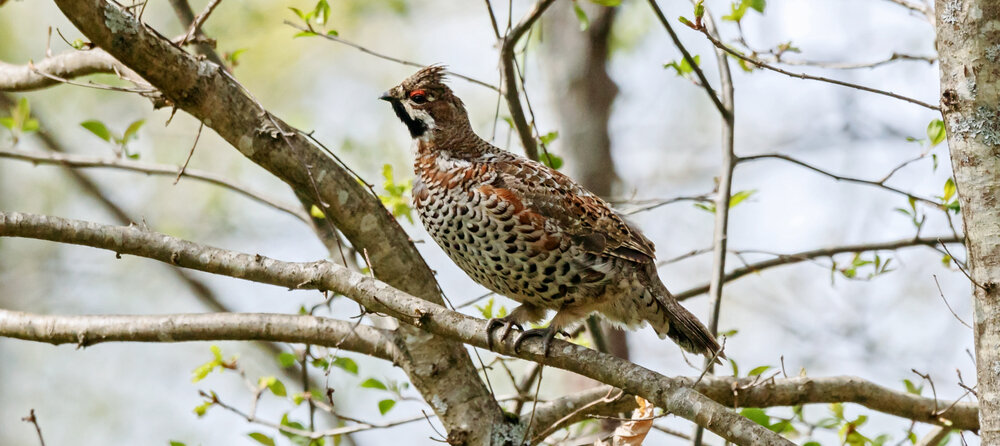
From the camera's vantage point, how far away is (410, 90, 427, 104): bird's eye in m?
5.26

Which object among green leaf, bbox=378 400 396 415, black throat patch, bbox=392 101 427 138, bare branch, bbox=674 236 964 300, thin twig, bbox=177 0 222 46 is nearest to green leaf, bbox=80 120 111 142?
thin twig, bbox=177 0 222 46

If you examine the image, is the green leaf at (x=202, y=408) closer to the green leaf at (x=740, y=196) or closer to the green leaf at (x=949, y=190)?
the green leaf at (x=740, y=196)

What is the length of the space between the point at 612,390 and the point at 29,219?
2.88 m

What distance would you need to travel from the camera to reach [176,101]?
13.3ft

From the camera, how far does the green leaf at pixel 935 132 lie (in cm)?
506

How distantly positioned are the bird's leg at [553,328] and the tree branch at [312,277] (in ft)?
0.25

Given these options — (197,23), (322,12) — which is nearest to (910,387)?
(322,12)

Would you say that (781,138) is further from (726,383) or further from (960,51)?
(960,51)

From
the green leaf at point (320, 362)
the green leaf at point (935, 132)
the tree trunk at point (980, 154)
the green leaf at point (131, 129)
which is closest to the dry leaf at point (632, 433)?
the tree trunk at point (980, 154)

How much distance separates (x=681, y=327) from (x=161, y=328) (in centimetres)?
271

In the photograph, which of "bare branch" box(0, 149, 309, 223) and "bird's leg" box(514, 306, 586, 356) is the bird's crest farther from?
"bird's leg" box(514, 306, 586, 356)

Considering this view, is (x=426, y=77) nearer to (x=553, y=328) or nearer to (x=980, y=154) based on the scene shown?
(x=553, y=328)

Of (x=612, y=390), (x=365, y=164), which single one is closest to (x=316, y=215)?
(x=612, y=390)

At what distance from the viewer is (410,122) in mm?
5312
